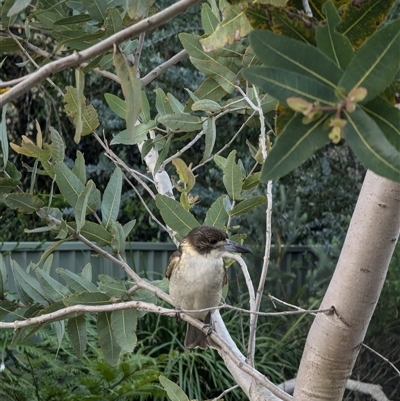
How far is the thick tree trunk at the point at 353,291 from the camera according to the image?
146cm

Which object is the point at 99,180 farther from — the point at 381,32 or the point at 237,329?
the point at 381,32

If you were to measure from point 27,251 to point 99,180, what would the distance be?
1384mm

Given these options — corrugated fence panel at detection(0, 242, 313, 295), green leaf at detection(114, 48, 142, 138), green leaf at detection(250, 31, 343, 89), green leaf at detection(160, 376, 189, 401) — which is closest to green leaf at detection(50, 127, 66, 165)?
green leaf at detection(160, 376, 189, 401)

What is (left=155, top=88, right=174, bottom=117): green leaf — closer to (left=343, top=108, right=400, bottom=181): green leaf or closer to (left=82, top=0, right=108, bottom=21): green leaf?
(left=82, top=0, right=108, bottom=21): green leaf

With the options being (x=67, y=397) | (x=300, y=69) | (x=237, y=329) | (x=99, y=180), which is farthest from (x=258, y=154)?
(x=99, y=180)

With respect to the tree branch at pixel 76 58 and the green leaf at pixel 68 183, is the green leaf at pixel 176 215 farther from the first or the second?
the tree branch at pixel 76 58

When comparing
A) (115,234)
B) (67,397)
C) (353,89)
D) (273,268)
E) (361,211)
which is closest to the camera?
(353,89)

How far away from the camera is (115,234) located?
232 centimetres

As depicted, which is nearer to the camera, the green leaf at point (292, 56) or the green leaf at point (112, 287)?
the green leaf at point (292, 56)

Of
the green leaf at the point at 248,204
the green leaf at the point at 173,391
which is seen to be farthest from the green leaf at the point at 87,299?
the green leaf at the point at 248,204

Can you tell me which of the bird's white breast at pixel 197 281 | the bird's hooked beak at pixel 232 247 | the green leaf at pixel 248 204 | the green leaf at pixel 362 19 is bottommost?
the bird's white breast at pixel 197 281

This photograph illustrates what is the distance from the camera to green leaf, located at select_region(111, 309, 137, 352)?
210cm

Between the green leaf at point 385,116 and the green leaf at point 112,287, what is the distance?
133 centimetres

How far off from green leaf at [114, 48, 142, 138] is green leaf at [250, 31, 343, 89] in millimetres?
237
